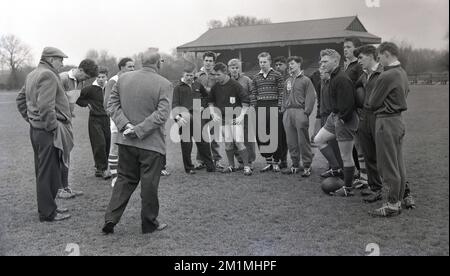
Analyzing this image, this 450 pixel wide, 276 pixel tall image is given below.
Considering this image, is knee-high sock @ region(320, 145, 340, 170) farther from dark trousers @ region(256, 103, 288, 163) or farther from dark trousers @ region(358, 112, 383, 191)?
dark trousers @ region(256, 103, 288, 163)

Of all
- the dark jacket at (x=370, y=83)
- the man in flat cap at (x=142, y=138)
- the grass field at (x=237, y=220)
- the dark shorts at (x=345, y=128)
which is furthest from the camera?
the dark shorts at (x=345, y=128)

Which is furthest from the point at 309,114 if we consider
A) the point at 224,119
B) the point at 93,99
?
the point at 93,99

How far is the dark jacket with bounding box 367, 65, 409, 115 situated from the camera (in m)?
5.17

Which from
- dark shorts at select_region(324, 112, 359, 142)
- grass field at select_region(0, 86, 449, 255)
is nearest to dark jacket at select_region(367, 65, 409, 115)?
grass field at select_region(0, 86, 449, 255)

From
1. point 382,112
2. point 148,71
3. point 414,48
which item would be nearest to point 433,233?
point 382,112

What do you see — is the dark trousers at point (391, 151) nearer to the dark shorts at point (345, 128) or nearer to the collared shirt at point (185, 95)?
the dark shorts at point (345, 128)

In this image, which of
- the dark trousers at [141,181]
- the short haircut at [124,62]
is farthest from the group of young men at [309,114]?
the dark trousers at [141,181]

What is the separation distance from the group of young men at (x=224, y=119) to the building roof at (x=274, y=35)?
8.96m

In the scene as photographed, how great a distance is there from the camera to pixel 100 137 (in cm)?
804

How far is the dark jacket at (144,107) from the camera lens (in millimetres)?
4934

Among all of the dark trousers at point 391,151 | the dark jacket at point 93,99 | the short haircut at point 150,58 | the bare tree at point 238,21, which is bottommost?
the dark trousers at point 391,151

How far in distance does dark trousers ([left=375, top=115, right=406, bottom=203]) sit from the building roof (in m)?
11.3

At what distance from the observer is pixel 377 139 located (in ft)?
17.6
